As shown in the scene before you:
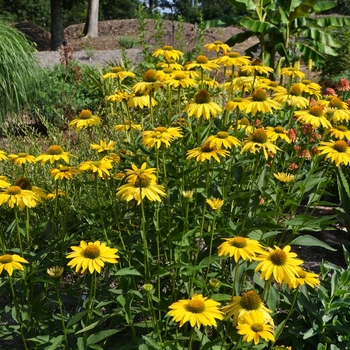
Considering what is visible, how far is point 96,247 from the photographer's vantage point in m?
1.56

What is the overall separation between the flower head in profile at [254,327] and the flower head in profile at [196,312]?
6 centimetres

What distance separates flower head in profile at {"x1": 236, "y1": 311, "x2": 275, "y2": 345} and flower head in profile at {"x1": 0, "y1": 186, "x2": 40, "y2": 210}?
0.86 metres


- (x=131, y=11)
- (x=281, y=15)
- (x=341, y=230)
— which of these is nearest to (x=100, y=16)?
(x=131, y=11)

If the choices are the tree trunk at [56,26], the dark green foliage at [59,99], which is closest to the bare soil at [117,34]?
the tree trunk at [56,26]

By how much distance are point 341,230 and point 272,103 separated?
182cm

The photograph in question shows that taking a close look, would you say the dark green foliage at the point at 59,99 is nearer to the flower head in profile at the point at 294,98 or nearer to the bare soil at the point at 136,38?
the bare soil at the point at 136,38

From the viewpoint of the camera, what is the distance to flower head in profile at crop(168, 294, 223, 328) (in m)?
1.32

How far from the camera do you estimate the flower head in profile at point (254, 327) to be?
1303 millimetres

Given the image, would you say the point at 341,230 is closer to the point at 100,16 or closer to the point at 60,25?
the point at 60,25

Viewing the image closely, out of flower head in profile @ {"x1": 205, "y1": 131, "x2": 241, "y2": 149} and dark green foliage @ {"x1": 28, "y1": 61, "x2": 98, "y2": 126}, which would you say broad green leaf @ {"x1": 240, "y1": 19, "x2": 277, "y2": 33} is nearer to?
dark green foliage @ {"x1": 28, "y1": 61, "x2": 98, "y2": 126}

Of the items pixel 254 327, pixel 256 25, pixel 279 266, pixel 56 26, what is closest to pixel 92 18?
pixel 56 26

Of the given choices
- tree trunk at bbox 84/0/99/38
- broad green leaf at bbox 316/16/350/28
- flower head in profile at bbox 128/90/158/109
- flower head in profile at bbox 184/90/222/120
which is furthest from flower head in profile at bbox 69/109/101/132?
tree trunk at bbox 84/0/99/38

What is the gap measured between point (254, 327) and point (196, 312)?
158 millimetres

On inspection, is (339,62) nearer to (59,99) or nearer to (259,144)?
(59,99)
